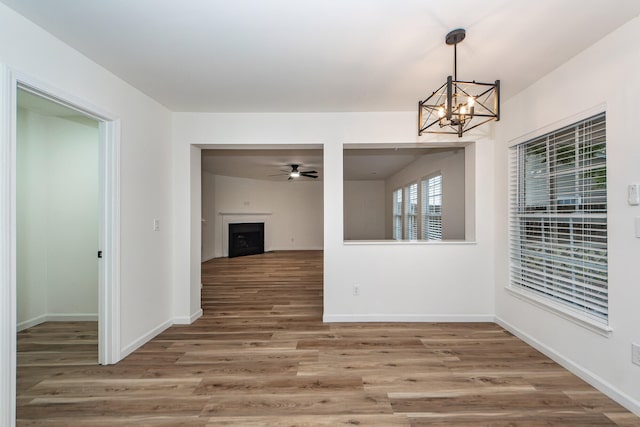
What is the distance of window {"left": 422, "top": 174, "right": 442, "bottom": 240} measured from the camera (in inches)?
198

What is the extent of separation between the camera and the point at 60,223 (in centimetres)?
336

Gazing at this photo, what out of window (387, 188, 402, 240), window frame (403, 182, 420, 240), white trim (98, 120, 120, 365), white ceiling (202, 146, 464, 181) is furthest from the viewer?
window (387, 188, 402, 240)

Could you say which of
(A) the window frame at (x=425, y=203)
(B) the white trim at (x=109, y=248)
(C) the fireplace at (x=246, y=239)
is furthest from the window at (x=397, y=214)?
(B) the white trim at (x=109, y=248)

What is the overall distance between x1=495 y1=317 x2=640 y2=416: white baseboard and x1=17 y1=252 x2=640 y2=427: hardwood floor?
47 mm

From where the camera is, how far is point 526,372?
7.34 ft

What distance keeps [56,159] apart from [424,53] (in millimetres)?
4088

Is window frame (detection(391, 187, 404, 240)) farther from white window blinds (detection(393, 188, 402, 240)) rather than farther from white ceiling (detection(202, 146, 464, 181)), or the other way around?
white ceiling (detection(202, 146, 464, 181))

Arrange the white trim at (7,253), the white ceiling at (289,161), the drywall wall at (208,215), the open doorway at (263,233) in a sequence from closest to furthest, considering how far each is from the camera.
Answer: the white trim at (7,253), the open doorway at (263,233), the white ceiling at (289,161), the drywall wall at (208,215)

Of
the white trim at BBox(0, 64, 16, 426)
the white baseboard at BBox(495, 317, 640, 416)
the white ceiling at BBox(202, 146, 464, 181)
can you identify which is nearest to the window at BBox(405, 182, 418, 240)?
the white ceiling at BBox(202, 146, 464, 181)

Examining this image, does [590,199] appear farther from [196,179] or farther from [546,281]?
[196,179]

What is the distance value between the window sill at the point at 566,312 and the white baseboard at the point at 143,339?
374cm

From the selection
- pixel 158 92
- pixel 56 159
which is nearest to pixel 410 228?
pixel 158 92

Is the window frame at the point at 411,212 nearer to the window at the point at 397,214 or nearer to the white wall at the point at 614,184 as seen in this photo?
the window at the point at 397,214

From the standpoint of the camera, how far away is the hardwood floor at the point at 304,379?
5.86 ft
